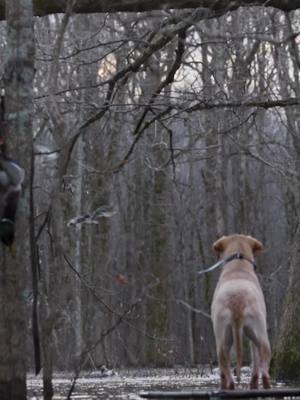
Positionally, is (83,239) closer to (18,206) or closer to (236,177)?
(236,177)

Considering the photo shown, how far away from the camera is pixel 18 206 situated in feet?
26.9

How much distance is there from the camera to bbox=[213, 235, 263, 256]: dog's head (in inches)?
457

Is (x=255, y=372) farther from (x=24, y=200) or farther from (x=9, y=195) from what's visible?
(x=9, y=195)

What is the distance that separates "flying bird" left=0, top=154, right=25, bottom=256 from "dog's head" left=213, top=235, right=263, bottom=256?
4054 mm

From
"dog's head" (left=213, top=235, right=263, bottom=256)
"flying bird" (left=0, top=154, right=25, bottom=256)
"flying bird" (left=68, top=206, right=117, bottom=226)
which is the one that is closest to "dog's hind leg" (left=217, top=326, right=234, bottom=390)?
"dog's head" (left=213, top=235, right=263, bottom=256)

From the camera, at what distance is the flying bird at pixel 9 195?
7.95 meters

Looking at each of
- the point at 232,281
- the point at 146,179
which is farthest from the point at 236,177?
the point at 232,281

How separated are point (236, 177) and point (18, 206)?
41.9 meters

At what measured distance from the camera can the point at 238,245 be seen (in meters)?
11.6

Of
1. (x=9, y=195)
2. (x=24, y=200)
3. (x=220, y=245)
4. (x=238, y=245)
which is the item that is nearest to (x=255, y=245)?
(x=238, y=245)

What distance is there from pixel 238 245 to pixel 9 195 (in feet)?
13.6

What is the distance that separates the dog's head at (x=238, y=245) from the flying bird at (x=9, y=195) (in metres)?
4.05

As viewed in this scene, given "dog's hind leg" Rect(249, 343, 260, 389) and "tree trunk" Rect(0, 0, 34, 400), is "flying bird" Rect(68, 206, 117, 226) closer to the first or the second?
"tree trunk" Rect(0, 0, 34, 400)

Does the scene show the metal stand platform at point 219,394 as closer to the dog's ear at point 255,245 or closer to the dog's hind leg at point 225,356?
the dog's hind leg at point 225,356
